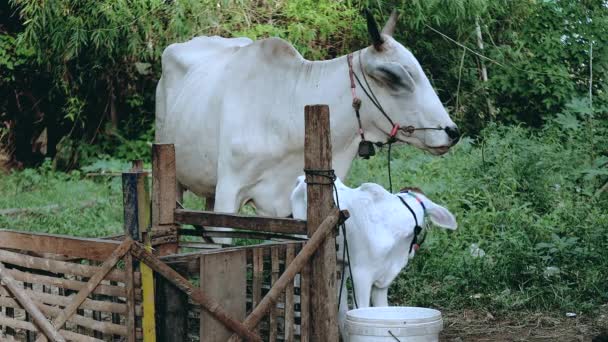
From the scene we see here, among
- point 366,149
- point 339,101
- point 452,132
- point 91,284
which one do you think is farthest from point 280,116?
point 91,284

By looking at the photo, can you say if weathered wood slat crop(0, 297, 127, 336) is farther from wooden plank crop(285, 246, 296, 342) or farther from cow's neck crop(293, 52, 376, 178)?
cow's neck crop(293, 52, 376, 178)

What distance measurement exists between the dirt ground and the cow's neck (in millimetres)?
1057

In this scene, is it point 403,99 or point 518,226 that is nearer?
point 403,99

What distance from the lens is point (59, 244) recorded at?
408cm

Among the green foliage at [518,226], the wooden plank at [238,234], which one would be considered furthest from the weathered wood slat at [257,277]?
the green foliage at [518,226]

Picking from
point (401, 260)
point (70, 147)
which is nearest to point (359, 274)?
point (401, 260)

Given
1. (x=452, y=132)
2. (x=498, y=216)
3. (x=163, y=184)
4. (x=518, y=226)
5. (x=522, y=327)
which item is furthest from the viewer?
(x=498, y=216)

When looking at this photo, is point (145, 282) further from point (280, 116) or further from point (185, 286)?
point (280, 116)

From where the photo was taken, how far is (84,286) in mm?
3812

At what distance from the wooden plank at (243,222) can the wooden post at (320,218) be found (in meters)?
0.10

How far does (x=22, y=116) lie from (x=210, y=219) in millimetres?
8907

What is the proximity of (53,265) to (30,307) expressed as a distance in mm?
191

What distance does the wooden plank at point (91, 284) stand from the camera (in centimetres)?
365

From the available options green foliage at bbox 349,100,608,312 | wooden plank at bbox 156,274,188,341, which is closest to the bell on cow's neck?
green foliage at bbox 349,100,608,312
